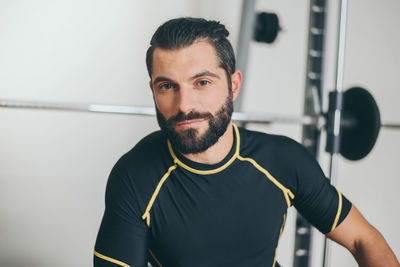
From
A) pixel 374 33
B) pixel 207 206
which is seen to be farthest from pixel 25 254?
pixel 374 33

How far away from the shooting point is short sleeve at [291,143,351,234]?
3.43ft

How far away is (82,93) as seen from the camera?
1.41m

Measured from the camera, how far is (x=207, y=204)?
96 cm

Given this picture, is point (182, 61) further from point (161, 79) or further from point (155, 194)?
point (155, 194)

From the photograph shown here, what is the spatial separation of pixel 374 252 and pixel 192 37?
75 centimetres

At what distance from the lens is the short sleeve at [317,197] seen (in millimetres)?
1045

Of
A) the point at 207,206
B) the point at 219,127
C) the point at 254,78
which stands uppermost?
the point at 254,78

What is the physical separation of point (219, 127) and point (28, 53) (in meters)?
0.79

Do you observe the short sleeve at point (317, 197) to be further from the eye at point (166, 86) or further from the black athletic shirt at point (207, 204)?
the eye at point (166, 86)

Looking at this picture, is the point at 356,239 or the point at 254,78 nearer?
the point at 356,239

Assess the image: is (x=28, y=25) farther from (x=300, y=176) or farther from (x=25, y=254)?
(x=300, y=176)

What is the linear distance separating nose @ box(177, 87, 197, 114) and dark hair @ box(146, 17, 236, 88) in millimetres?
102

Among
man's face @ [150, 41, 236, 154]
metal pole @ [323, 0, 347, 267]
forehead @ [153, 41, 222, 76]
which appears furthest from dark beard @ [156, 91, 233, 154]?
metal pole @ [323, 0, 347, 267]

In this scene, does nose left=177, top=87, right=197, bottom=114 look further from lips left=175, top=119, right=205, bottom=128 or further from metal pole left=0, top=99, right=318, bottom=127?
metal pole left=0, top=99, right=318, bottom=127
